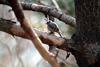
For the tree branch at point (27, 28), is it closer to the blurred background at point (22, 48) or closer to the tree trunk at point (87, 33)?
the tree trunk at point (87, 33)

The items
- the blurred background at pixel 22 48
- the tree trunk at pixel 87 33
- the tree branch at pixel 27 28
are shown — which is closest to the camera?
the tree branch at pixel 27 28

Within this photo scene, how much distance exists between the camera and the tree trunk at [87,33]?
803 mm

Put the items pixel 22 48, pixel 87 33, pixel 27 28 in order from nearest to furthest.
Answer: pixel 27 28 < pixel 87 33 < pixel 22 48

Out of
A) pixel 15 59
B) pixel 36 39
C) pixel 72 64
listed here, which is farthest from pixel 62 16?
pixel 15 59

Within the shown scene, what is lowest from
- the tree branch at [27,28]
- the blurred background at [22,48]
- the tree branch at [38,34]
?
the blurred background at [22,48]

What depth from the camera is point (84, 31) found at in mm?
831

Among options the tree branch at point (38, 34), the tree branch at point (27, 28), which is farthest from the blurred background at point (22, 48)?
the tree branch at point (27, 28)

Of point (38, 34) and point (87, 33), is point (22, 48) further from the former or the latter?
point (87, 33)

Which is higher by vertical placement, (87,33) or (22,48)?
(87,33)

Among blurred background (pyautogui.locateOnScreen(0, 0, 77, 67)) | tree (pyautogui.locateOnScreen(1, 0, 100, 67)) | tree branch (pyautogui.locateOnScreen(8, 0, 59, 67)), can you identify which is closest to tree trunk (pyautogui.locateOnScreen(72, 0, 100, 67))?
tree (pyautogui.locateOnScreen(1, 0, 100, 67))

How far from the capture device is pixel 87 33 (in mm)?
Answer: 828

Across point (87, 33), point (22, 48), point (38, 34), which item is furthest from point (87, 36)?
point (22, 48)

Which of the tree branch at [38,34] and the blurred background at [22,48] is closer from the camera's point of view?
the tree branch at [38,34]

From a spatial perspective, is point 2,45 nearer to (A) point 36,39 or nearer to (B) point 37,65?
(B) point 37,65
